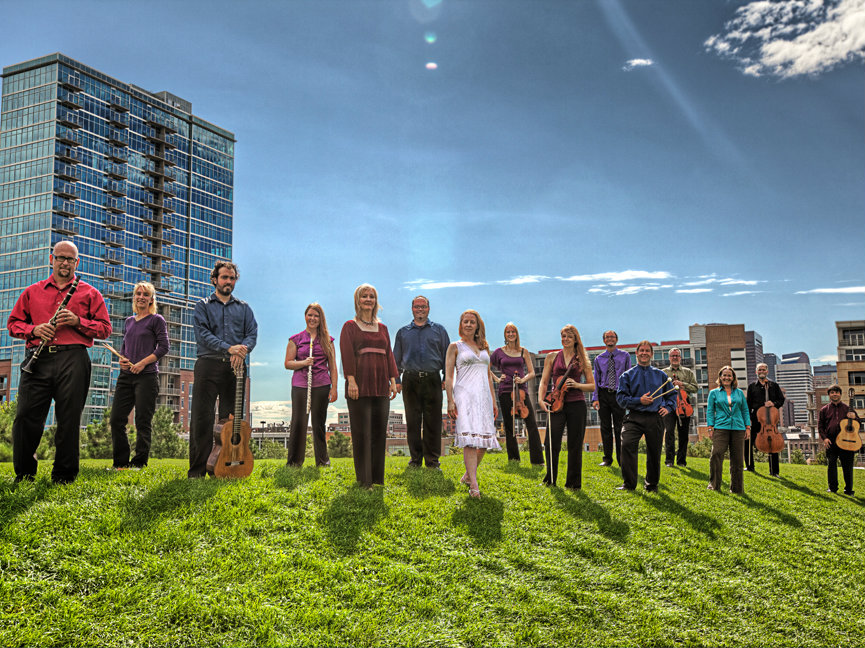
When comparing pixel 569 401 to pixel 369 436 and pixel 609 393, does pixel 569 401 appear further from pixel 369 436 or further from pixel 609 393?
pixel 369 436

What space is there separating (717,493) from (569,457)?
3.36 m

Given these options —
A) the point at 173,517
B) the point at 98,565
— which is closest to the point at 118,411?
the point at 173,517

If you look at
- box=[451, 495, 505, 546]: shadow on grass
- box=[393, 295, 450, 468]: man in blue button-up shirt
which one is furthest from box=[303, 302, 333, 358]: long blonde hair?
box=[451, 495, 505, 546]: shadow on grass

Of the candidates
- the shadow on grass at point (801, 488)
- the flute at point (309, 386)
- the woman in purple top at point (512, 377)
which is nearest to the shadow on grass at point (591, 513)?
the woman in purple top at point (512, 377)

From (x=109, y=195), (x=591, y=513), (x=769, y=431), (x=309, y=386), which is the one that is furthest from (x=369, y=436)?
(x=109, y=195)

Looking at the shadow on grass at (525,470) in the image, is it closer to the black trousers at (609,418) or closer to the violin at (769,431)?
the black trousers at (609,418)

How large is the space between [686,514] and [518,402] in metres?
3.39

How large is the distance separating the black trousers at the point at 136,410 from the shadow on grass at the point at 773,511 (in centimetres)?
959

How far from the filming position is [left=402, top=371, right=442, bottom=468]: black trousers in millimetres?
11055

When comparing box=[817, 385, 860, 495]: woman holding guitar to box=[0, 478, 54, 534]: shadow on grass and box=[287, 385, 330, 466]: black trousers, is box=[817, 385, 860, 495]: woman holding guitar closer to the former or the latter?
box=[287, 385, 330, 466]: black trousers

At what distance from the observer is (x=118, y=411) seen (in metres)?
9.77

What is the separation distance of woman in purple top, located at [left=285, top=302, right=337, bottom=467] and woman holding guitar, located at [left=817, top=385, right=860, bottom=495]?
401 inches

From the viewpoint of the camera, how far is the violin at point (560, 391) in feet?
34.3

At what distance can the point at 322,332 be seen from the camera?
425 inches
